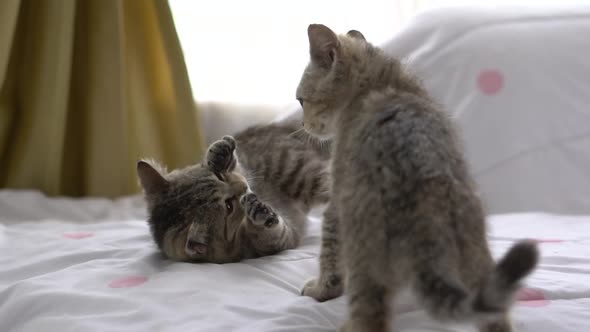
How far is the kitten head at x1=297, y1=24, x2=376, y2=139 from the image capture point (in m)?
1.21

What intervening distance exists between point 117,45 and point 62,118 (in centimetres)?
36

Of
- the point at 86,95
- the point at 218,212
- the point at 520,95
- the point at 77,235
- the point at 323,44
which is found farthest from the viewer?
the point at 86,95

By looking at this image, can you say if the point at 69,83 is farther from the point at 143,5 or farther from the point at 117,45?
the point at 143,5

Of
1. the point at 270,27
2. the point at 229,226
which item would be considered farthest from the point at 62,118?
the point at 229,226

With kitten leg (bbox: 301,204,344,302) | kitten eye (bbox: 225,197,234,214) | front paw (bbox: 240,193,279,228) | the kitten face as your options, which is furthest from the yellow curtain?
kitten leg (bbox: 301,204,344,302)

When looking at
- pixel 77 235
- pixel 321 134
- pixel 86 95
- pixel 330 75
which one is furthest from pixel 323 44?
pixel 86 95

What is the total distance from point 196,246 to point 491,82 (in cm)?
121

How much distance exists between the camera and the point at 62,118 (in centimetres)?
232

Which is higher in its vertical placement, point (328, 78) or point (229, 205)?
point (328, 78)

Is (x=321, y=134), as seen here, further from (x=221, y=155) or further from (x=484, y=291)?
(x=484, y=291)

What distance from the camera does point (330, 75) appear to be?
48.6 inches

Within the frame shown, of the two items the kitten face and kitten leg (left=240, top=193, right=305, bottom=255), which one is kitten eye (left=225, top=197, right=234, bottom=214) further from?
the kitten face

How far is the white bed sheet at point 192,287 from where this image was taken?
1.06 m

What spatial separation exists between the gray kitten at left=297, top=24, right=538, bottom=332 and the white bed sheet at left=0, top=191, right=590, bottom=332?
166 millimetres
